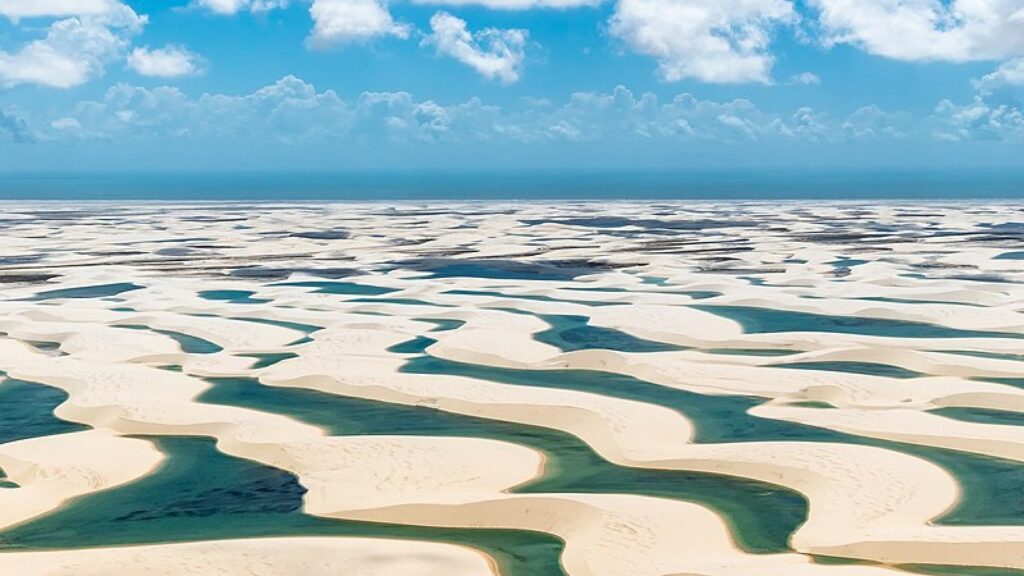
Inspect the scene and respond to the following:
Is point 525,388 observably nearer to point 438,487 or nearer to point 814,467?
point 438,487

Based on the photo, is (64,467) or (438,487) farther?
→ (64,467)

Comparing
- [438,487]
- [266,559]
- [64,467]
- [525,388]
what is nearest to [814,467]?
[438,487]

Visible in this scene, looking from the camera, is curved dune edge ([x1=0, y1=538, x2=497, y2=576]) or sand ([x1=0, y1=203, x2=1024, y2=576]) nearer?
curved dune edge ([x1=0, y1=538, x2=497, y2=576])

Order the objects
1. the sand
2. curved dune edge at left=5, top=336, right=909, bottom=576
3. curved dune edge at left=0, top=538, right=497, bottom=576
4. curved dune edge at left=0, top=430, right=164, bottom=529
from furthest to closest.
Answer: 1. curved dune edge at left=0, top=430, right=164, bottom=529
2. the sand
3. curved dune edge at left=5, top=336, right=909, bottom=576
4. curved dune edge at left=0, top=538, right=497, bottom=576

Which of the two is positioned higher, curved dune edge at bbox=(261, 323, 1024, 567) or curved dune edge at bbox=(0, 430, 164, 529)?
curved dune edge at bbox=(261, 323, 1024, 567)

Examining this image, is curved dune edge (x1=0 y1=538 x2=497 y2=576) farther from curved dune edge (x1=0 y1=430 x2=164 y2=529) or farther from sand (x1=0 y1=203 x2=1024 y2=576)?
curved dune edge (x1=0 y1=430 x2=164 y2=529)

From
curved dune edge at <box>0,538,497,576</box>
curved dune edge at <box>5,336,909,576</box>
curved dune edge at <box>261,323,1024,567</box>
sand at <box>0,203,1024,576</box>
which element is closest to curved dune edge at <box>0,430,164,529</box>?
sand at <box>0,203,1024,576</box>

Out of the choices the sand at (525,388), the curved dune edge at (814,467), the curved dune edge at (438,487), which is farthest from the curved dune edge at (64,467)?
the curved dune edge at (814,467)

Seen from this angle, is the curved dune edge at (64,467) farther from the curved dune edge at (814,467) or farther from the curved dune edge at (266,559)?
the curved dune edge at (814,467)

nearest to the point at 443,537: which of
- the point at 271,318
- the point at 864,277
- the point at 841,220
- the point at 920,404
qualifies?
the point at 920,404
